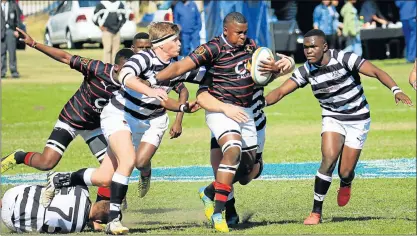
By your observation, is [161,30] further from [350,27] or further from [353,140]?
[350,27]

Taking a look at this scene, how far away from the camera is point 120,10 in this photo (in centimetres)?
2714

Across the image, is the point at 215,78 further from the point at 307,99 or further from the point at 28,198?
the point at 307,99

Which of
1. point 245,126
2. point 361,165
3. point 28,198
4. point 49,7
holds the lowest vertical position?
point 49,7

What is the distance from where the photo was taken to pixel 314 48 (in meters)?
11.1

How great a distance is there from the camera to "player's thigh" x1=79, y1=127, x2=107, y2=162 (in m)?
11.8

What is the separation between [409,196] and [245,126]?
322 cm

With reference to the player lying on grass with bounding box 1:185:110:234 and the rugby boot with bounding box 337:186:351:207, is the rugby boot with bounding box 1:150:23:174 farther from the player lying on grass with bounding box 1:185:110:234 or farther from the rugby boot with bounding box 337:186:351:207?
the rugby boot with bounding box 337:186:351:207

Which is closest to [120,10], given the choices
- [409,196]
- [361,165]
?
[361,165]

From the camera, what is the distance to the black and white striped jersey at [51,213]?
1034 cm

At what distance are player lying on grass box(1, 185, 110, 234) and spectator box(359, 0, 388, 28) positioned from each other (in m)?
25.6

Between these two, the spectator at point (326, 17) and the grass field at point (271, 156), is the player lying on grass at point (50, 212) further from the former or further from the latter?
the spectator at point (326, 17)

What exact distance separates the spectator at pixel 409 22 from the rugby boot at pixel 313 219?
22.4 metres

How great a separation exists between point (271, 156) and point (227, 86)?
23.4 feet

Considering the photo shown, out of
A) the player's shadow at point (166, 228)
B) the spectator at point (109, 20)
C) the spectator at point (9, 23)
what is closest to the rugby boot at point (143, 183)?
the player's shadow at point (166, 228)
